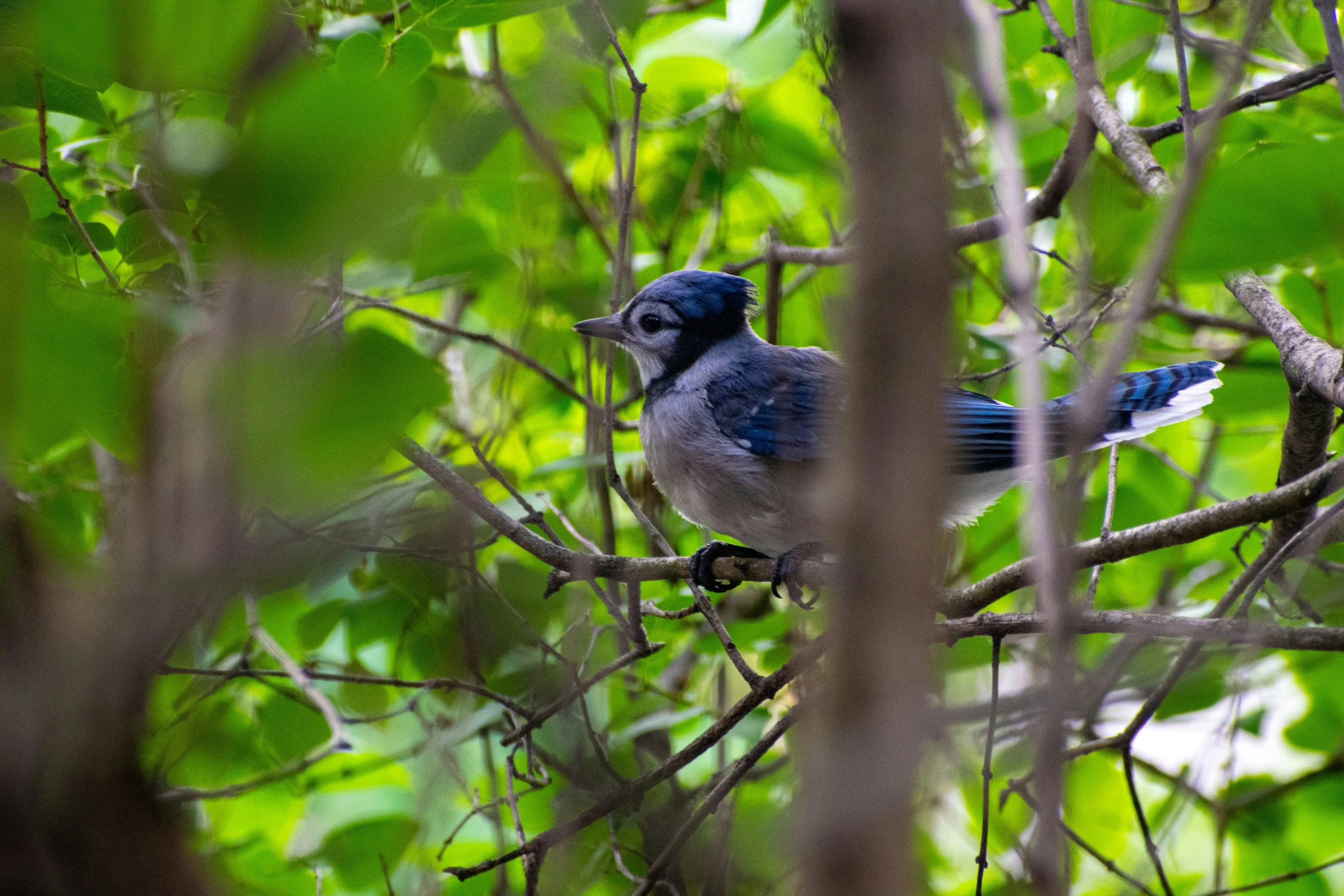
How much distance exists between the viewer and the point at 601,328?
289 cm

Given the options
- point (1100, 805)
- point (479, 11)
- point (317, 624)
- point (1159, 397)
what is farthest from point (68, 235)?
point (1100, 805)

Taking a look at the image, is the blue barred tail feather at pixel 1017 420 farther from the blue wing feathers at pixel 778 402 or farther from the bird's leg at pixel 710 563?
the bird's leg at pixel 710 563

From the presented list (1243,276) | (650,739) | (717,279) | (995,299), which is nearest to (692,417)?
(717,279)

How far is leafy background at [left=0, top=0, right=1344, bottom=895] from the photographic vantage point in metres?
0.68

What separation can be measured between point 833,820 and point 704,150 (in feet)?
10.3

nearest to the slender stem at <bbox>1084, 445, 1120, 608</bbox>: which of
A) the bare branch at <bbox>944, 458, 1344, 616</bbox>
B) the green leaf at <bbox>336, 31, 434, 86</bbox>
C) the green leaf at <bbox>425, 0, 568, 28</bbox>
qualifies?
the bare branch at <bbox>944, 458, 1344, 616</bbox>

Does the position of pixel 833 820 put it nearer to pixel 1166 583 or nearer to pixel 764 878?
pixel 764 878

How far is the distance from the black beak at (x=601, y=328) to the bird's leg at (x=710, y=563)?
1.96 feet

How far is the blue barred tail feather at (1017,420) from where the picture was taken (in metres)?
2.47

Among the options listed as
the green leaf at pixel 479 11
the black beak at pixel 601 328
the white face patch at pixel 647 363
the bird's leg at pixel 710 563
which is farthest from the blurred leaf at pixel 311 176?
the white face patch at pixel 647 363

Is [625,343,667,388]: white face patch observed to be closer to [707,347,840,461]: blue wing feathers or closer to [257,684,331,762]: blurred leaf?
[707,347,840,461]: blue wing feathers

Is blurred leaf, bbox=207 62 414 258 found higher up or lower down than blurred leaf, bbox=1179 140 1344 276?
lower down

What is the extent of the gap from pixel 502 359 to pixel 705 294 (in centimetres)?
72

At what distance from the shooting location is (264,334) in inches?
23.8
